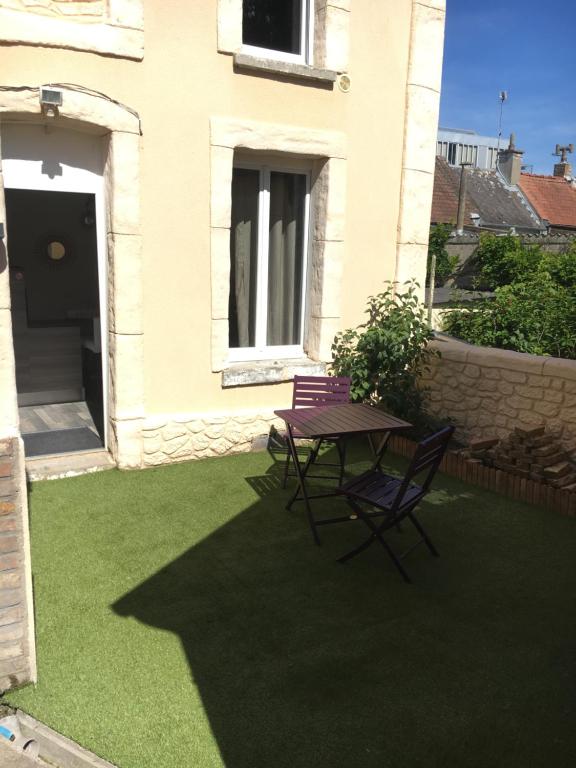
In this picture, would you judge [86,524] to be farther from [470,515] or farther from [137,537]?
[470,515]

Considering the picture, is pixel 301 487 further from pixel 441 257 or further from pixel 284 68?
pixel 441 257

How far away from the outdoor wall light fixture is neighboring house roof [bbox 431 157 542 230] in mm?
21789

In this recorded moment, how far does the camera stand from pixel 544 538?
5047mm

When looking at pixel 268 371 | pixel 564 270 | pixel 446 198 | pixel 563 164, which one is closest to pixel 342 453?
pixel 268 371

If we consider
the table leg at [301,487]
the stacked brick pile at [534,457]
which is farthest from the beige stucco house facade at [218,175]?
the stacked brick pile at [534,457]

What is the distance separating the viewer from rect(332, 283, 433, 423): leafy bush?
6.77 m

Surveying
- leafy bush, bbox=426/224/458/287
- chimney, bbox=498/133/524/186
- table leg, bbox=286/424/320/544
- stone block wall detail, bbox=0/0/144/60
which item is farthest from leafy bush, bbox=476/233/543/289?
chimney, bbox=498/133/524/186

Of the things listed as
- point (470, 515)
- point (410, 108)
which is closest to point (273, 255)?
point (410, 108)

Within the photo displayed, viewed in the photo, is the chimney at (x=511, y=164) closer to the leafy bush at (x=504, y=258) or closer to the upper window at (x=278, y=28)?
the leafy bush at (x=504, y=258)

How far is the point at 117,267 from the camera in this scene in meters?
5.76

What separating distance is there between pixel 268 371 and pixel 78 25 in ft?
11.4

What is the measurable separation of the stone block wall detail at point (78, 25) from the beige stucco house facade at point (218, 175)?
1 centimetres

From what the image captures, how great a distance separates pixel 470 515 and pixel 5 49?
17.2 ft

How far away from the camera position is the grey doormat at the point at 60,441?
6.37 metres
